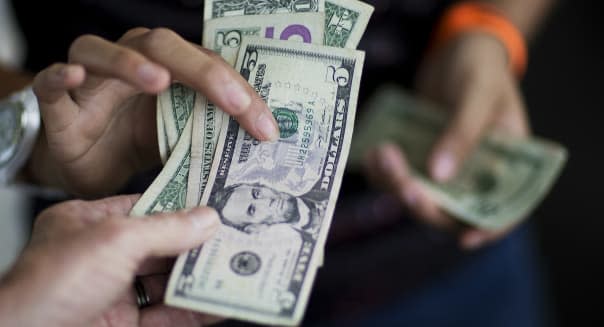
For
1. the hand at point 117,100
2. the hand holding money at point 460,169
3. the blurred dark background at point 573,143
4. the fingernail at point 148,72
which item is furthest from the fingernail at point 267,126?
the blurred dark background at point 573,143

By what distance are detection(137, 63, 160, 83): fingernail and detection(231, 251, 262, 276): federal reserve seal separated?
0.60 feet

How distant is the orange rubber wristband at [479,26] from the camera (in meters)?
1.14

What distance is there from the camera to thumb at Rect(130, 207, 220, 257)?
485 mm

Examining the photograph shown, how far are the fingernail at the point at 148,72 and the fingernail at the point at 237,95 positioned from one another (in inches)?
2.5

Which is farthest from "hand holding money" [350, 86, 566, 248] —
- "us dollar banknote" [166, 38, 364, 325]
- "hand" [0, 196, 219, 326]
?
"hand" [0, 196, 219, 326]

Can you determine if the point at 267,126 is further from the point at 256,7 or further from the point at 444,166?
the point at 444,166

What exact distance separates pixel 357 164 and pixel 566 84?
163 cm

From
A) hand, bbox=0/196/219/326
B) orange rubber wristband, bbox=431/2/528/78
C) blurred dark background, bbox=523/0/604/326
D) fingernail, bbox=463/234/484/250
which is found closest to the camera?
hand, bbox=0/196/219/326

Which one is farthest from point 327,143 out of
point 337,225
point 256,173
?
point 337,225

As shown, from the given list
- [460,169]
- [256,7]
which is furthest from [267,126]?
[460,169]

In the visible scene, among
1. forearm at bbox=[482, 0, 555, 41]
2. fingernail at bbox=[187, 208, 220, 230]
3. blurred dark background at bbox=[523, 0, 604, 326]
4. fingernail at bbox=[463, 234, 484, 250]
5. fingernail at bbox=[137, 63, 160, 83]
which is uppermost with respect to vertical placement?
fingernail at bbox=[137, 63, 160, 83]

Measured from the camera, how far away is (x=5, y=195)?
1741 millimetres

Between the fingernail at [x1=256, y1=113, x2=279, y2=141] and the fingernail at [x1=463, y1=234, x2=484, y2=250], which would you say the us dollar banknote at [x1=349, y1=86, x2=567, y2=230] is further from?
the fingernail at [x1=256, y1=113, x2=279, y2=141]

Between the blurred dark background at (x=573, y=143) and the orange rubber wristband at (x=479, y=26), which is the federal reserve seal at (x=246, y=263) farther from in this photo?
the blurred dark background at (x=573, y=143)
